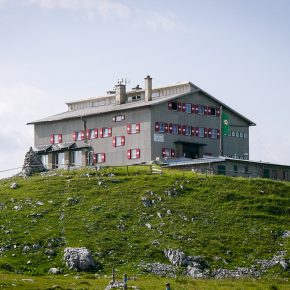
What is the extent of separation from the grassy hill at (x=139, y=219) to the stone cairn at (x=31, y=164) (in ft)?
21.8

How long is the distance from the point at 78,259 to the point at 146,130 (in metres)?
37.7

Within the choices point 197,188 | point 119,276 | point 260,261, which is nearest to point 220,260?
point 260,261

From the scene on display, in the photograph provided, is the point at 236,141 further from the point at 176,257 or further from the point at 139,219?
the point at 176,257

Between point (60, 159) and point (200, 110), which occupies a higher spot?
point (200, 110)

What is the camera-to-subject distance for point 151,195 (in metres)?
92.4

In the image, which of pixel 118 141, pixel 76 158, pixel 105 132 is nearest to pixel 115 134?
pixel 118 141

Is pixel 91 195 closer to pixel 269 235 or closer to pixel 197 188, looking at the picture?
pixel 197 188

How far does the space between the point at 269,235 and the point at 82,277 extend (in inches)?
777

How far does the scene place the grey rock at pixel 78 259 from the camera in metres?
77.0

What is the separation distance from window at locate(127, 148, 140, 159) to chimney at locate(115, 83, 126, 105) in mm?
11586

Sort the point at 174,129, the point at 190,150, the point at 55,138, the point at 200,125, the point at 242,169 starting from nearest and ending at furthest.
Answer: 1. the point at 242,169
2. the point at 174,129
3. the point at 190,150
4. the point at 200,125
5. the point at 55,138

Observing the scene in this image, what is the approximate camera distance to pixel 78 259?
7744cm

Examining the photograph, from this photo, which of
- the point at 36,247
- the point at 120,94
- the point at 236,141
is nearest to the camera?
the point at 36,247

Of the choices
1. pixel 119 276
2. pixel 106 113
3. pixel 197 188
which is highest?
pixel 106 113
